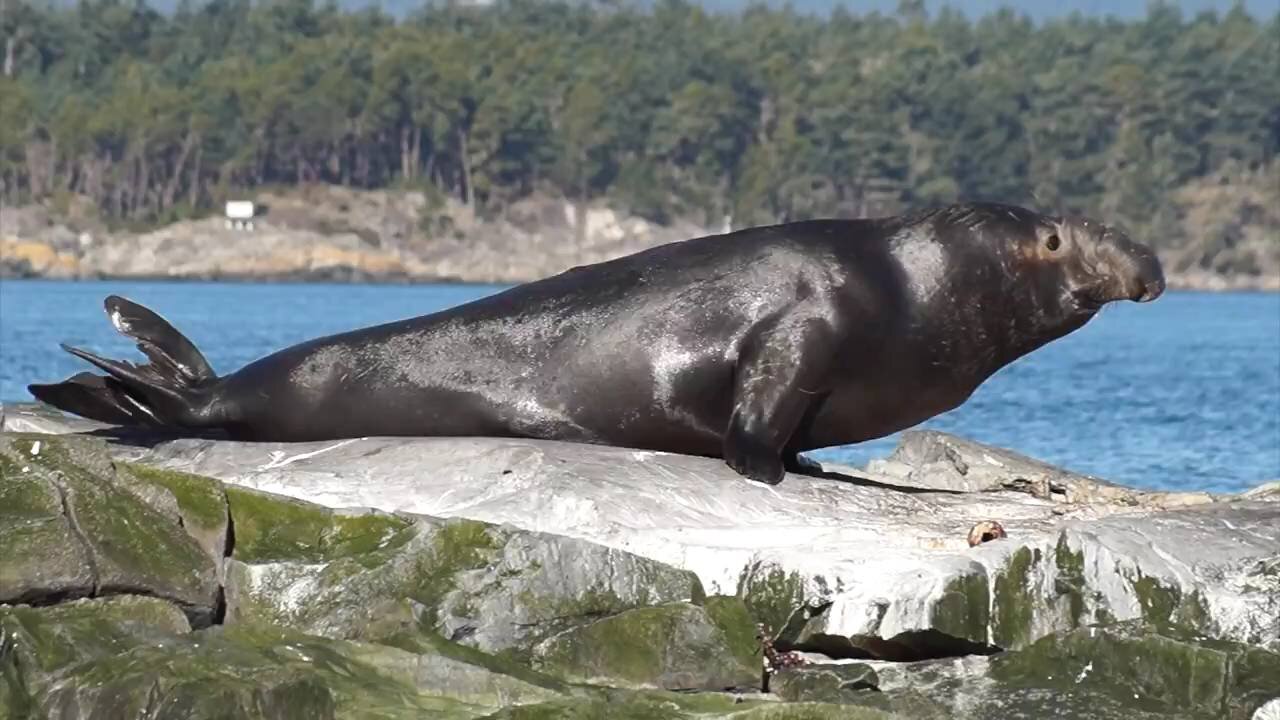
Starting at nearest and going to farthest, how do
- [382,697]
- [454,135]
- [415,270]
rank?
[382,697]
[415,270]
[454,135]

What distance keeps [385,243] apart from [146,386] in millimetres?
116825

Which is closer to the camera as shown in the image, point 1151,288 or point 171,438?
point 1151,288

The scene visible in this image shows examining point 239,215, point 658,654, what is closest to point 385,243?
point 239,215

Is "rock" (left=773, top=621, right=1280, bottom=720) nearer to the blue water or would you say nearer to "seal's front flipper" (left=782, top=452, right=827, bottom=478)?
"seal's front flipper" (left=782, top=452, right=827, bottom=478)

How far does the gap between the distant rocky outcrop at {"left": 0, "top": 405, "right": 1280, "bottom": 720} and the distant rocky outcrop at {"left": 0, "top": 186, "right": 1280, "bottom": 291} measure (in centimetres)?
10829

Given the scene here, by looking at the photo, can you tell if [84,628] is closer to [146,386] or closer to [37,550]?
[37,550]

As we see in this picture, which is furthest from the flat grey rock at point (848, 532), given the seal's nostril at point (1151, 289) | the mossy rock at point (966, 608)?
the seal's nostril at point (1151, 289)

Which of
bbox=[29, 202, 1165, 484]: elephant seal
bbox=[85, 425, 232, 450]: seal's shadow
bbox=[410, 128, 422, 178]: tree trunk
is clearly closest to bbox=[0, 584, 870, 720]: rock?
bbox=[29, 202, 1165, 484]: elephant seal

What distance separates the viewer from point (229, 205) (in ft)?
413

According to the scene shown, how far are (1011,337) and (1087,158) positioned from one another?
134 meters

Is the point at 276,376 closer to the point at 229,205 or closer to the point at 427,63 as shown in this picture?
the point at 229,205

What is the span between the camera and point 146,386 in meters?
11.0

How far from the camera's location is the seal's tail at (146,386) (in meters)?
11.0

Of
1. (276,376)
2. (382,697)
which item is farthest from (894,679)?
(276,376)
